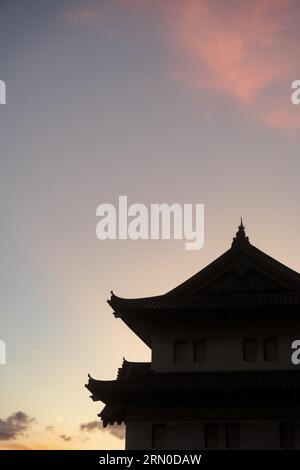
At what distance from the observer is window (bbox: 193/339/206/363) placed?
35.9 meters

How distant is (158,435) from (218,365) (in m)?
4.10

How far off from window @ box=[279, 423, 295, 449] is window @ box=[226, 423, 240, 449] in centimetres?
182

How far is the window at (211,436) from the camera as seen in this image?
1328 inches

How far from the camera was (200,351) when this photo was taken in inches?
1421

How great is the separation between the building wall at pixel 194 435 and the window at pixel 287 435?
0.56 ft

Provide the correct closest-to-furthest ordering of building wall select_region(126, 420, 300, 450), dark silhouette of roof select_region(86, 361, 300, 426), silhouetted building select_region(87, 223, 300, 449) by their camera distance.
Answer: dark silhouette of roof select_region(86, 361, 300, 426) < building wall select_region(126, 420, 300, 450) < silhouetted building select_region(87, 223, 300, 449)

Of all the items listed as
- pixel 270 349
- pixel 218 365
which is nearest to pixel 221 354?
pixel 218 365

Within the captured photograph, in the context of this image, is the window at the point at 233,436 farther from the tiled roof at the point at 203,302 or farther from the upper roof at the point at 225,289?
the tiled roof at the point at 203,302

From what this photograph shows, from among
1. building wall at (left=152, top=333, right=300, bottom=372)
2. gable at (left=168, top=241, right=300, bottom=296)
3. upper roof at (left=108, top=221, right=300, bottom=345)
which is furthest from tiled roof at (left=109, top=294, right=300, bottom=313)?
building wall at (left=152, top=333, right=300, bottom=372)

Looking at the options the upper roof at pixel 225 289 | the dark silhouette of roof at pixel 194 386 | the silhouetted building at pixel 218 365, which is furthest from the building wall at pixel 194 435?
the upper roof at pixel 225 289

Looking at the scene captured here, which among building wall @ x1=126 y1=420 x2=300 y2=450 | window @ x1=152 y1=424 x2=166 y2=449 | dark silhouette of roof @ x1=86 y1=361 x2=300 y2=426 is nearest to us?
dark silhouette of roof @ x1=86 y1=361 x2=300 y2=426

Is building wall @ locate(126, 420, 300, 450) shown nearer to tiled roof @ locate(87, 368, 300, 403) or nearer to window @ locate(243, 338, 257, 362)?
tiled roof @ locate(87, 368, 300, 403)

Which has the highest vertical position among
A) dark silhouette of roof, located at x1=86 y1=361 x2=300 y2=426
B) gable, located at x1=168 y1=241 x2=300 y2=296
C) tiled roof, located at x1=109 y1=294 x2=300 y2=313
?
gable, located at x1=168 y1=241 x2=300 y2=296
